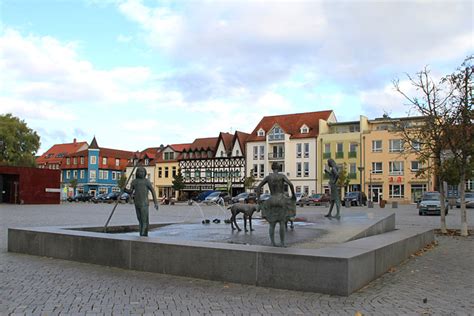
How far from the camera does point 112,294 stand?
7.08m

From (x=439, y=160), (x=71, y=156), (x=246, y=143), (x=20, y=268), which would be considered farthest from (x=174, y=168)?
(x=20, y=268)

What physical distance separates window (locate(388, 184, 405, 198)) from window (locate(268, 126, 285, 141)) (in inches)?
679

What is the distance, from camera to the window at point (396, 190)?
6353cm

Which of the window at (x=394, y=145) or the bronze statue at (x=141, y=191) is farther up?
the window at (x=394, y=145)

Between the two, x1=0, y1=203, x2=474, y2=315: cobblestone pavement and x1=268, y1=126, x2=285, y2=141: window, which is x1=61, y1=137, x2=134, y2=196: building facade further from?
x1=0, y1=203, x2=474, y2=315: cobblestone pavement

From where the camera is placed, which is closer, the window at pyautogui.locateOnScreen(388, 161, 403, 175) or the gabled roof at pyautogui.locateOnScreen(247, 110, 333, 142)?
the window at pyautogui.locateOnScreen(388, 161, 403, 175)

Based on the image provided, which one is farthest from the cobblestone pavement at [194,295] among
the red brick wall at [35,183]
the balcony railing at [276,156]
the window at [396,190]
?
the balcony railing at [276,156]

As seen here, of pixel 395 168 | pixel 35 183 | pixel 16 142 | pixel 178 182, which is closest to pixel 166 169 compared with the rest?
pixel 178 182

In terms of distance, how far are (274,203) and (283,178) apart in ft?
1.59

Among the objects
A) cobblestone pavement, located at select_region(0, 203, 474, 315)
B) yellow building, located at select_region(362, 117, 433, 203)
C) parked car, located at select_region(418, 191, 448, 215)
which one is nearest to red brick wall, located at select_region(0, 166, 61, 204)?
parked car, located at select_region(418, 191, 448, 215)

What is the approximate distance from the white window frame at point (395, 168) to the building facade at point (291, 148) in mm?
10031

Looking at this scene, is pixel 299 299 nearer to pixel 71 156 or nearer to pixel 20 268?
pixel 20 268

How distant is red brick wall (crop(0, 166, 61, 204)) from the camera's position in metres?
46.2

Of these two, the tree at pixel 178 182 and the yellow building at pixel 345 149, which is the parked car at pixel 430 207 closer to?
the yellow building at pixel 345 149
